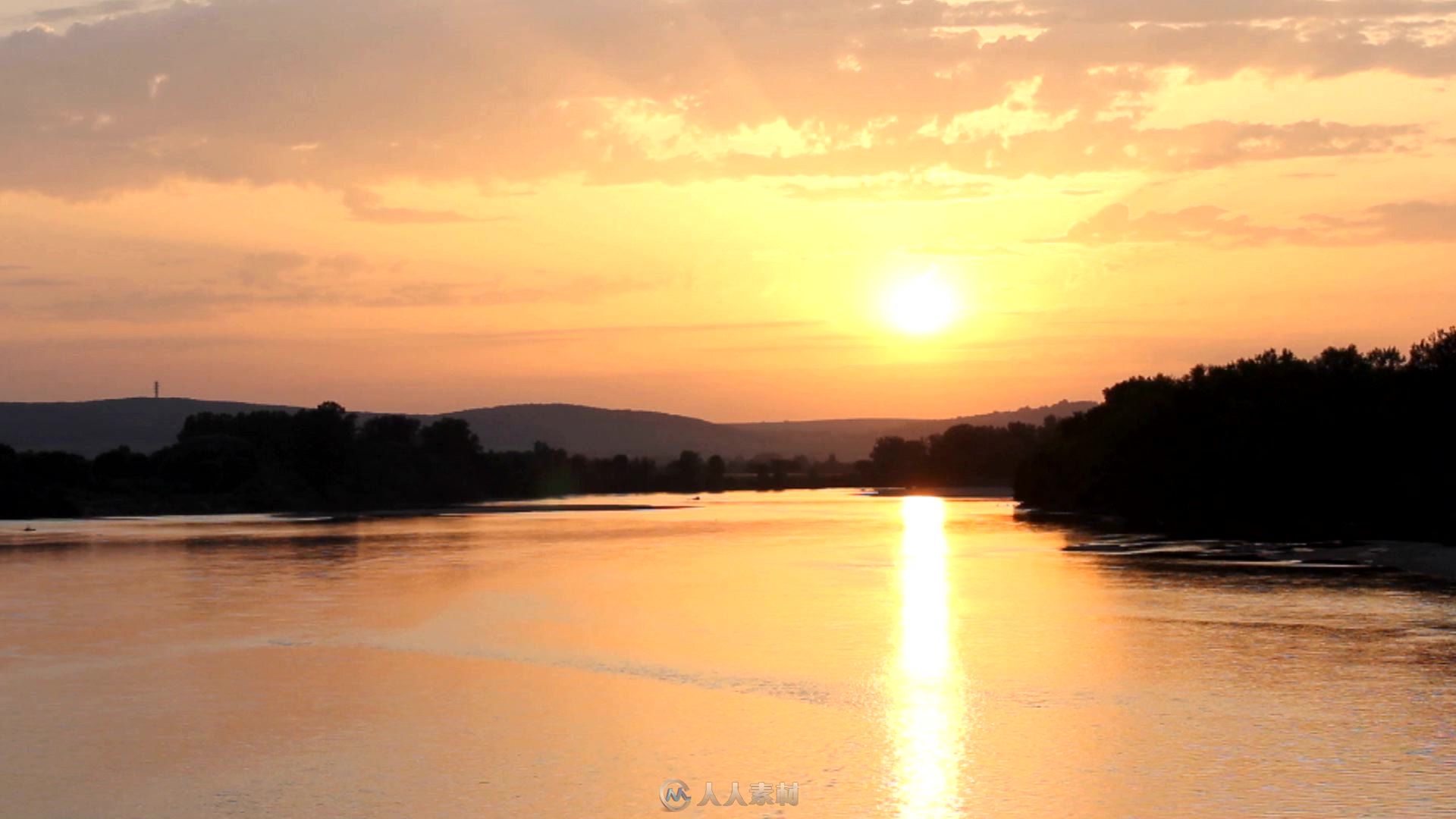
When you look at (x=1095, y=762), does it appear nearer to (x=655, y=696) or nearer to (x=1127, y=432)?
(x=655, y=696)

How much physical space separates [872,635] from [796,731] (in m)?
11.9

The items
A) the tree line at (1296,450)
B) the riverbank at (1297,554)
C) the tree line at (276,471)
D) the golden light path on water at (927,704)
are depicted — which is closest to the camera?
the golden light path on water at (927,704)

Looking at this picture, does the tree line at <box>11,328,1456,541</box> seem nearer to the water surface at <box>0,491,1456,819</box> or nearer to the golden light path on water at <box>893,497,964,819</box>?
the water surface at <box>0,491,1456,819</box>

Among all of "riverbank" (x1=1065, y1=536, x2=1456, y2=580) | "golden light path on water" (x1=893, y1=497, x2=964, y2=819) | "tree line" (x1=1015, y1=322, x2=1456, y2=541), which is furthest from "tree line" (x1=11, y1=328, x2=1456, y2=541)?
"golden light path on water" (x1=893, y1=497, x2=964, y2=819)

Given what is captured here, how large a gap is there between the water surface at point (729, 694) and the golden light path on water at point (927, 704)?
9 cm

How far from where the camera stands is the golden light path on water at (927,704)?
60.2 ft

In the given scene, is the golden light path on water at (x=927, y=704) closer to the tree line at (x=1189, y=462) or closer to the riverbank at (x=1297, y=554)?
the riverbank at (x=1297, y=554)

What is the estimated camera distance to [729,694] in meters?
25.5

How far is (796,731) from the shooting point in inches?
870

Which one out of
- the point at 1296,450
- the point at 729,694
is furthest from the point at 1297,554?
the point at 729,694

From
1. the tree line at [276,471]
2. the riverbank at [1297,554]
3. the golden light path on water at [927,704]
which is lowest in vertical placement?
the golden light path on water at [927,704]

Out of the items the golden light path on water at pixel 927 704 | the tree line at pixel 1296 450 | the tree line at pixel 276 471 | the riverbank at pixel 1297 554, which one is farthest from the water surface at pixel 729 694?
the tree line at pixel 276 471

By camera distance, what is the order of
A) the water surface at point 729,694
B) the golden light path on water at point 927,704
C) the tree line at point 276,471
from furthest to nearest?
the tree line at point 276,471
the water surface at point 729,694
the golden light path on water at point 927,704

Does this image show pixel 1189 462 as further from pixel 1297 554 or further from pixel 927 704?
pixel 927 704
